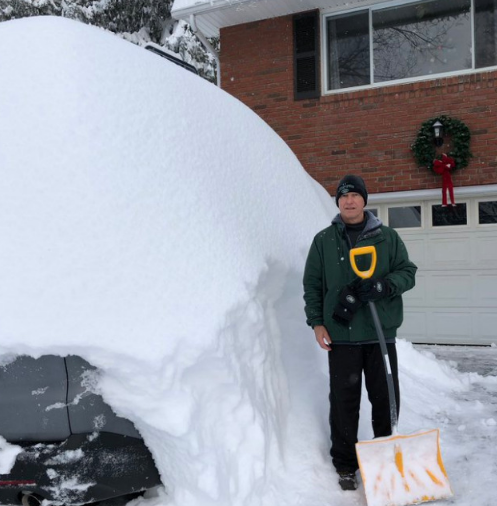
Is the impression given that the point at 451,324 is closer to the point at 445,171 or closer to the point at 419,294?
the point at 419,294

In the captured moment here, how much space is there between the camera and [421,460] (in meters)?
2.71

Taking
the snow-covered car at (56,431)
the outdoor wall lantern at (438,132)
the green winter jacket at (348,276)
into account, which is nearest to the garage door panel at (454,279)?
the outdoor wall lantern at (438,132)

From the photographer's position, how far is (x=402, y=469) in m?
2.67

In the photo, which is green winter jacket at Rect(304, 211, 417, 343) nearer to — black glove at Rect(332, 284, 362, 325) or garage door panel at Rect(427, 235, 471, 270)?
black glove at Rect(332, 284, 362, 325)

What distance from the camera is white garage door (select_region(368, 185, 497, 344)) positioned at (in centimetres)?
705

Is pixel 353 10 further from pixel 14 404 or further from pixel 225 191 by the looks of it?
pixel 14 404

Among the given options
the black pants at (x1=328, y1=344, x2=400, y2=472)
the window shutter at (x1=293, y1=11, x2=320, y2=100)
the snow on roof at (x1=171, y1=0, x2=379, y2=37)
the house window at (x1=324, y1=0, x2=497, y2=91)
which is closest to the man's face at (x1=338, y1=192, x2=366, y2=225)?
the black pants at (x1=328, y1=344, x2=400, y2=472)

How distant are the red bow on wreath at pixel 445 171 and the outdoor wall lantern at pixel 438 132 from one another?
0.22m

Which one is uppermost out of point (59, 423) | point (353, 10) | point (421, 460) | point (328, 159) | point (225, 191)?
point (353, 10)

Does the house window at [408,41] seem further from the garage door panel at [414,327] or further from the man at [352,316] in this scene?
the man at [352,316]

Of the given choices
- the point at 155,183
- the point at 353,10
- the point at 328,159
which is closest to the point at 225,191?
the point at 155,183

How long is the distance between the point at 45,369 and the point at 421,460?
1855 millimetres

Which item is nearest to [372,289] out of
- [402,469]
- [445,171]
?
[402,469]

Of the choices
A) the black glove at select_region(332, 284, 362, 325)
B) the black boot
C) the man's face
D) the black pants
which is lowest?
the black boot
